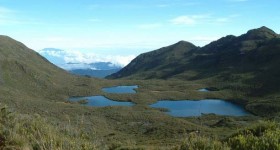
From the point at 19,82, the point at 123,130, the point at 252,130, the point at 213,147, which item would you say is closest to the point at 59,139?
the point at 213,147

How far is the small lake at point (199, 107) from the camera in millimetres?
136000

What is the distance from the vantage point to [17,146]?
35.5 feet

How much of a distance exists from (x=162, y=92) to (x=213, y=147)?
587 feet

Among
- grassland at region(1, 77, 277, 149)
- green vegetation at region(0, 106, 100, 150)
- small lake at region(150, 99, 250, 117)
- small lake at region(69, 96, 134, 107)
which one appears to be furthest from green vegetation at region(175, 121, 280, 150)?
small lake at region(69, 96, 134, 107)

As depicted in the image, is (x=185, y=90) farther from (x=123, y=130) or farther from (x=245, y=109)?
(x=123, y=130)

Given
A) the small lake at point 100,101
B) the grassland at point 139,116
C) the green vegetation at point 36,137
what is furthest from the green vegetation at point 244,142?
the small lake at point 100,101

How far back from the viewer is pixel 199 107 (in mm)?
145625

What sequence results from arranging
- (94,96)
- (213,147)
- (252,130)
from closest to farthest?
(213,147) < (252,130) < (94,96)

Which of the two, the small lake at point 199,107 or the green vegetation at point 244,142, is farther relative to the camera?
the small lake at point 199,107

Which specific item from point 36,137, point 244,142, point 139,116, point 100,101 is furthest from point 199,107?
point 244,142

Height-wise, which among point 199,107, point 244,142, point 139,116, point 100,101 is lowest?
point 139,116

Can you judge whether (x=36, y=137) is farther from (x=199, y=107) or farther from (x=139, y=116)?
(x=199, y=107)

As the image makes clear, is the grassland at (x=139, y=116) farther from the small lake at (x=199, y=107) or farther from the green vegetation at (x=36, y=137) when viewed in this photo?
the small lake at (x=199, y=107)

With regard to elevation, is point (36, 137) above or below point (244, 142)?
below
